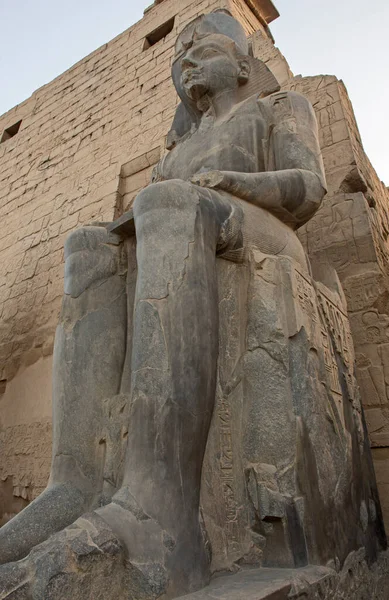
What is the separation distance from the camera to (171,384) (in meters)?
1.32

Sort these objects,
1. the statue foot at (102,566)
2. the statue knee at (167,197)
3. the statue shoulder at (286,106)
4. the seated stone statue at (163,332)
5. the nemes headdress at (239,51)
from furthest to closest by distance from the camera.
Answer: the nemes headdress at (239,51) → the statue shoulder at (286,106) → the statue knee at (167,197) → the seated stone statue at (163,332) → the statue foot at (102,566)

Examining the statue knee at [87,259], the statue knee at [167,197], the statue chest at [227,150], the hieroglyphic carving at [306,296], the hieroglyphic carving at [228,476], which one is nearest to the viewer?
the hieroglyphic carving at [228,476]

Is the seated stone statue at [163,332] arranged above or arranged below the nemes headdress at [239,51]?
below

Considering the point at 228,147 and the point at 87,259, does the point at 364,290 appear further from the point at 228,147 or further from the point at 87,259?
the point at 87,259

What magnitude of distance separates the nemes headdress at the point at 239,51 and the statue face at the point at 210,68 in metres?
0.06

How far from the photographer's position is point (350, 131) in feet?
10.8

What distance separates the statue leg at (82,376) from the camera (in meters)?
1.44

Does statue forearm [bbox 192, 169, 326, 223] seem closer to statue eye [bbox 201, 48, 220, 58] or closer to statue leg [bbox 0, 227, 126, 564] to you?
statue leg [bbox 0, 227, 126, 564]

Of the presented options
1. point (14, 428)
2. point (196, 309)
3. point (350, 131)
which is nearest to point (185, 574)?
point (196, 309)

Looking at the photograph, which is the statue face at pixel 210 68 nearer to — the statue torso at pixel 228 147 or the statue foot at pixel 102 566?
the statue torso at pixel 228 147

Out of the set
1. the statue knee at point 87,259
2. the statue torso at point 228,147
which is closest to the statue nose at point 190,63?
the statue torso at point 228,147

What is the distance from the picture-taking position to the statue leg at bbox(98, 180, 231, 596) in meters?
1.12

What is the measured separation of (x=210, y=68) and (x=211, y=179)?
99 centimetres

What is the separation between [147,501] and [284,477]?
1.44 ft
